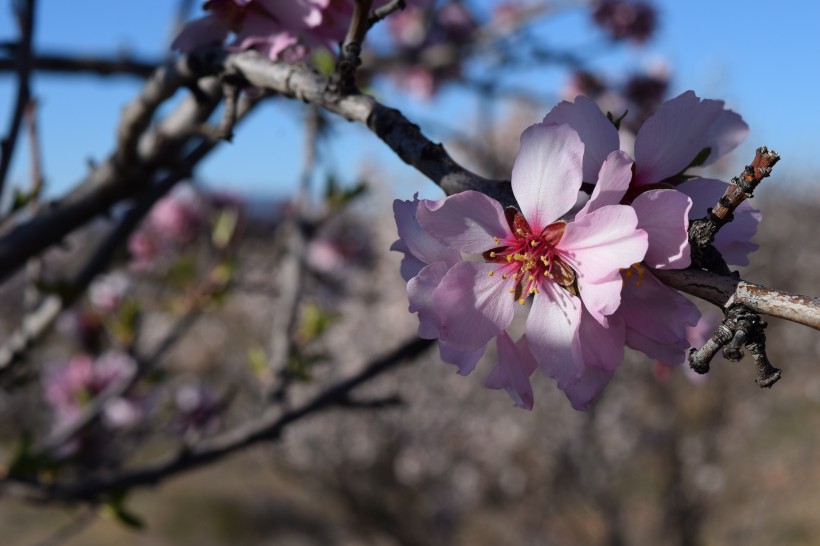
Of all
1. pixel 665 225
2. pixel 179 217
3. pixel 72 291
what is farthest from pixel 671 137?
pixel 179 217

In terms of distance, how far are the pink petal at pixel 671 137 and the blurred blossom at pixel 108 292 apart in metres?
3.08

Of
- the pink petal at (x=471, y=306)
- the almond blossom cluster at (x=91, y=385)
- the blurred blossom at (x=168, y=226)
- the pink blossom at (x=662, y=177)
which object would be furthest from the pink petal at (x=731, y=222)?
the blurred blossom at (x=168, y=226)

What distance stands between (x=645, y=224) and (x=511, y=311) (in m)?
0.17

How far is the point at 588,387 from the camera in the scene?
0.79 m

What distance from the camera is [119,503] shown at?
1832 mm

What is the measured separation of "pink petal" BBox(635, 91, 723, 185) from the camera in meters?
0.77

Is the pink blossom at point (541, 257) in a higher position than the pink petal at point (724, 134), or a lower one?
lower

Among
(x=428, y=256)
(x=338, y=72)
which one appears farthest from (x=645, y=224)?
(x=338, y=72)

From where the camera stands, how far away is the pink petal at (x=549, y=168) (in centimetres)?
71

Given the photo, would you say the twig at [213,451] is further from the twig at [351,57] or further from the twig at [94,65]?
the twig at [94,65]

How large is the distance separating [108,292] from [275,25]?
2.79 meters

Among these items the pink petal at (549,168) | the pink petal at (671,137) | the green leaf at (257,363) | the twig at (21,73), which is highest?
the twig at (21,73)

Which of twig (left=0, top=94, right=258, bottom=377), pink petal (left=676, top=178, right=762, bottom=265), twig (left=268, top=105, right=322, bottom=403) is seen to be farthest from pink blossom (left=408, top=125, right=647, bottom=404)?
twig (left=268, top=105, right=322, bottom=403)

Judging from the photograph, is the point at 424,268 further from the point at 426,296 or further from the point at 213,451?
the point at 213,451
